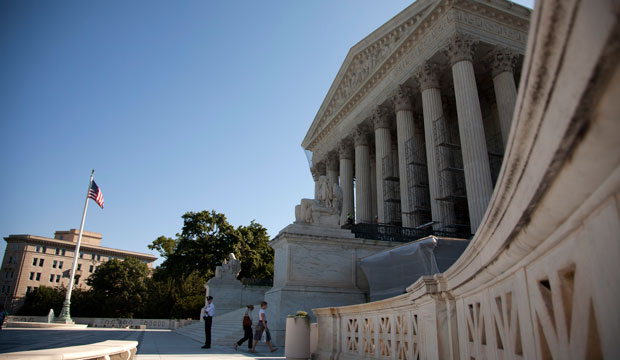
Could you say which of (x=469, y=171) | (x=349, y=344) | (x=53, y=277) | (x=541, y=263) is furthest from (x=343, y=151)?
(x=53, y=277)

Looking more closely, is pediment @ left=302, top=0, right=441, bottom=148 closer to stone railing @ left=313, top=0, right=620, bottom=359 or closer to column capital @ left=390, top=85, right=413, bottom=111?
column capital @ left=390, top=85, right=413, bottom=111

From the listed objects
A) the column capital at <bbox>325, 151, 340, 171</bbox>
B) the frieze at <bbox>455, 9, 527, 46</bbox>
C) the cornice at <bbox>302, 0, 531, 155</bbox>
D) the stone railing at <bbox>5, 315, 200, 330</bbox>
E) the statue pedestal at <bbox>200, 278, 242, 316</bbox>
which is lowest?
the stone railing at <bbox>5, 315, 200, 330</bbox>

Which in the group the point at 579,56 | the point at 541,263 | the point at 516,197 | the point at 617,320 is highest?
the point at 579,56

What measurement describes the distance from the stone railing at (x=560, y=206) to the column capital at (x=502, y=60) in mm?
24829

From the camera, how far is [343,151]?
1446 inches

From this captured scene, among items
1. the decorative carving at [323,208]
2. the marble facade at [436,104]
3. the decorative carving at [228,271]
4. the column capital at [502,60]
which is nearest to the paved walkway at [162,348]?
the decorative carving at [323,208]

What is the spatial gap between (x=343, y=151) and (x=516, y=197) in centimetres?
3474

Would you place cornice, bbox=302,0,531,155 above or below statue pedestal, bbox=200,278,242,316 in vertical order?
above

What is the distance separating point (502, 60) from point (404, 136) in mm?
7589

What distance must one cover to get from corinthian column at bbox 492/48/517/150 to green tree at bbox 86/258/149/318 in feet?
180

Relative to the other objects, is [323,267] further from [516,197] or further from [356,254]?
[516,197]

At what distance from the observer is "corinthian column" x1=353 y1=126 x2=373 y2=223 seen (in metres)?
31.9

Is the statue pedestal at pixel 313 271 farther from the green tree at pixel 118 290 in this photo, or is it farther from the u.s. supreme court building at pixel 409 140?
the green tree at pixel 118 290

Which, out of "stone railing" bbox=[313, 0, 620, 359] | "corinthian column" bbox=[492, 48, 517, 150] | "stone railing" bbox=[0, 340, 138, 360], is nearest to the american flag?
"stone railing" bbox=[0, 340, 138, 360]
